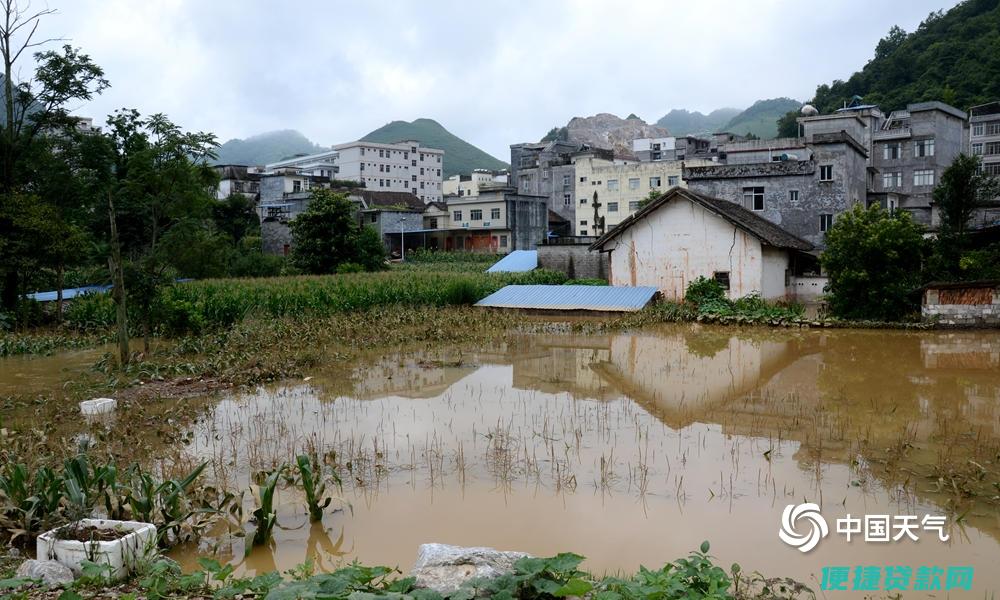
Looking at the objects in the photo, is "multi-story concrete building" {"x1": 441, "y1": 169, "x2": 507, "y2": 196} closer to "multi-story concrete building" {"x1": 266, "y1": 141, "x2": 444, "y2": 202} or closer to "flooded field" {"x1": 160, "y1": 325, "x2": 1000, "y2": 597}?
"multi-story concrete building" {"x1": 266, "y1": 141, "x2": 444, "y2": 202}

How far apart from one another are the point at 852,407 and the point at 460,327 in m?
11.4

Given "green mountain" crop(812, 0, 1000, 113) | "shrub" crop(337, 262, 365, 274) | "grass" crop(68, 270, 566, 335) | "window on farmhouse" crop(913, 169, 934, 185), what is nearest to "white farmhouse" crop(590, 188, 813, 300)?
"grass" crop(68, 270, 566, 335)

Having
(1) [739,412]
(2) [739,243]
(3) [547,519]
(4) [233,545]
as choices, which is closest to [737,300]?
(2) [739,243]

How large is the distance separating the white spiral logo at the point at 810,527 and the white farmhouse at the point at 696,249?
17674 mm

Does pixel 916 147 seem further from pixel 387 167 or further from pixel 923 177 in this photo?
pixel 387 167

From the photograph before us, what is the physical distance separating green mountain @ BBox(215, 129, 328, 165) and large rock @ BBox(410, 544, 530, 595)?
160954 millimetres

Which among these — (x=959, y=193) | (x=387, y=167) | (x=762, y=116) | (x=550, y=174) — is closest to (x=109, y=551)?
(x=959, y=193)

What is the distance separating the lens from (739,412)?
10.4 m

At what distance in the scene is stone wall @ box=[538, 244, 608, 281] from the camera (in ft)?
92.4

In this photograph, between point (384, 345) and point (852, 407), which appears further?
point (384, 345)

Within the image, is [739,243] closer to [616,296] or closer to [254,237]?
[616,296]

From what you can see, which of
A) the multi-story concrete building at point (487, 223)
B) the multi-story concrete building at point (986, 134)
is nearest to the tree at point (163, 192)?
the multi-story concrete building at point (487, 223)

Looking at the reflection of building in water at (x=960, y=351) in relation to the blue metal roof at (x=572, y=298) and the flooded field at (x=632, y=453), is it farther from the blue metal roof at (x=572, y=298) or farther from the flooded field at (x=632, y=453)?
the blue metal roof at (x=572, y=298)

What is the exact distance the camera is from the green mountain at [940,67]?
5056cm
